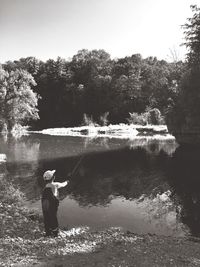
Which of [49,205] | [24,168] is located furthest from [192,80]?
[49,205]

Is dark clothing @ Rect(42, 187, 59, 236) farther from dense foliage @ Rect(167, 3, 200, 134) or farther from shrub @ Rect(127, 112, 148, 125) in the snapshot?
shrub @ Rect(127, 112, 148, 125)

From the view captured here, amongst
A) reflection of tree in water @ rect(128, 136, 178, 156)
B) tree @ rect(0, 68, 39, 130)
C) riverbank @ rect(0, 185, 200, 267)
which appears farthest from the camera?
tree @ rect(0, 68, 39, 130)

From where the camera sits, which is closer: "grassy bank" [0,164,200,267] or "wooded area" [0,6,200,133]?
"grassy bank" [0,164,200,267]

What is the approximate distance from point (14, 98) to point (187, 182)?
1997 inches

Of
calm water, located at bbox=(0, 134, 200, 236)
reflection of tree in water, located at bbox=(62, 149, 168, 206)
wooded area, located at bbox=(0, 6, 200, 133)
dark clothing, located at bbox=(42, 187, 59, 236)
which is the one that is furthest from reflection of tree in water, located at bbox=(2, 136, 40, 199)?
wooded area, located at bbox=(0, 6, 200, 133)

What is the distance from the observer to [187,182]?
2284 centimetres

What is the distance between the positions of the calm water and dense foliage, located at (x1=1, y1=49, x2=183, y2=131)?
45.4m

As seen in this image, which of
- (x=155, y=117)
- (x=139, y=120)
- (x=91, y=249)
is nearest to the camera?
(x=91, y=249)

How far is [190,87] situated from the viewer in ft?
98.7

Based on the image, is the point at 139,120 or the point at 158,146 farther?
the point at 139,120

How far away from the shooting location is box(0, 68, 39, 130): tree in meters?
66.5

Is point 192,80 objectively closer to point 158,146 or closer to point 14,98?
point 158,146

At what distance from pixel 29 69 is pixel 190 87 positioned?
71.2 meters

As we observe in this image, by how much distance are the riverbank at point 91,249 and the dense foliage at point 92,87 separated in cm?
6804
